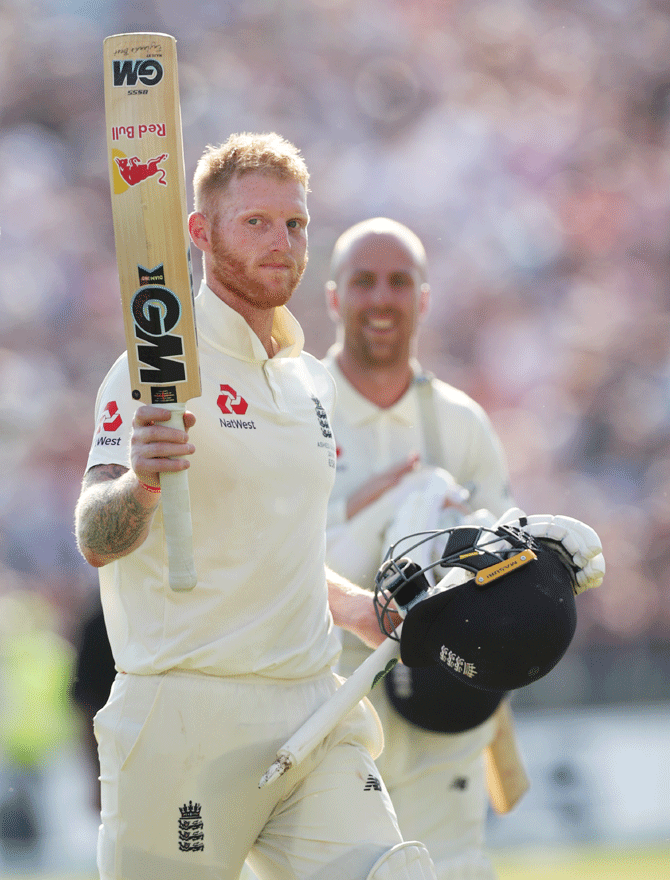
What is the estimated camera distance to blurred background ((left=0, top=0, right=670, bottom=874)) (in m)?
11.0

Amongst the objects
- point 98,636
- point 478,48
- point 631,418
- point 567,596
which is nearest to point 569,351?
point 631,418

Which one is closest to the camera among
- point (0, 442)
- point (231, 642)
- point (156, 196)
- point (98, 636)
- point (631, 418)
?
point (156, 196)

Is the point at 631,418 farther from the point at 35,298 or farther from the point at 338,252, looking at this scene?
the point at 338,252

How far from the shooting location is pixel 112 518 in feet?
7.50

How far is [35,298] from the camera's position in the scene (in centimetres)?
1158

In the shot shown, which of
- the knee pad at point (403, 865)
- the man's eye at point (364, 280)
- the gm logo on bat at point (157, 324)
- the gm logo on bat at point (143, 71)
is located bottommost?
the knee pad at point (403, 865)

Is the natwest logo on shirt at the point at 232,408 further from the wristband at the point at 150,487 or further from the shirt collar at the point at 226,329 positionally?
the wristband at the point at 150,487

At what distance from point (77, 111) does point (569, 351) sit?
5.53 m

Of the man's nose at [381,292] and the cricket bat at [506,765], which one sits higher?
the man's nose at [381,292]

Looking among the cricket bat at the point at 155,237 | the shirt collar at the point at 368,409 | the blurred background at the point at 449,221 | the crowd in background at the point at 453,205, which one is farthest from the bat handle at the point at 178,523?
the crowd in background at the point at 453,205

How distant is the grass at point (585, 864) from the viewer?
6.78 metres

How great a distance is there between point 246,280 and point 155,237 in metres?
0.50

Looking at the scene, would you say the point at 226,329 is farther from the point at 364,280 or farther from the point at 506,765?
the point at 506,765

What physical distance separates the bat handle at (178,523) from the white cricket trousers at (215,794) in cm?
38
